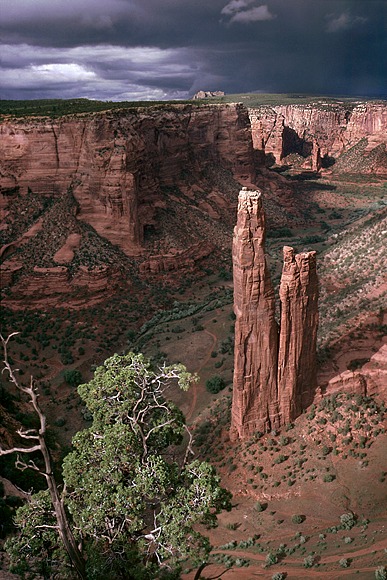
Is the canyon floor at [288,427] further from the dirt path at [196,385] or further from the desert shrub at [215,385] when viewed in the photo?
the desert shrub at [215,385]

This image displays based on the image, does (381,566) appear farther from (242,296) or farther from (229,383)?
(229,383)

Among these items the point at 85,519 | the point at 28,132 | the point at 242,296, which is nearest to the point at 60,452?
the point at 242,296

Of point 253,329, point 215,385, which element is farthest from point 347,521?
point 215,385

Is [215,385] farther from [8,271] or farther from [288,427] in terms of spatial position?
[8,271]

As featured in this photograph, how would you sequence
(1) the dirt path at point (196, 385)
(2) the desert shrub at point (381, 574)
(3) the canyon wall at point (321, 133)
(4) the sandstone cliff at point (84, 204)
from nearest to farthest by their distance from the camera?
(2) the desert shrub at point (381, 574) → (1) the dirt path at point (196, 385) → (4) the sandstone cliff at point (84, 204) → (3) the canyon wall at point (321, 133)

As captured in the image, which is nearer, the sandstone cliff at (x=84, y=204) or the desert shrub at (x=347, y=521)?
the desert shrub at (x=347, y=521)

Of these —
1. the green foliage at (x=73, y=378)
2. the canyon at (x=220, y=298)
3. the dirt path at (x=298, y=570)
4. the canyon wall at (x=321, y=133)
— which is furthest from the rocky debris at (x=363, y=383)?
the canyon wall at (x=321, y=133)

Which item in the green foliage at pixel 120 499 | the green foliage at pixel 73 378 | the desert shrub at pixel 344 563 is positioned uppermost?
the green foliage at pixel 120 499
